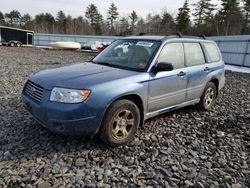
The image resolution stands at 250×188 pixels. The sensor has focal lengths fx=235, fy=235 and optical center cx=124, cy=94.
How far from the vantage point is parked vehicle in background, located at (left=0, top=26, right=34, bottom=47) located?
3372 centimetres

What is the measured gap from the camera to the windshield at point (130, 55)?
4.14 m

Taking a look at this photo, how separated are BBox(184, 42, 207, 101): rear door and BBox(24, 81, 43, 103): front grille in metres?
2.83

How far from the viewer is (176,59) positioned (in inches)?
181

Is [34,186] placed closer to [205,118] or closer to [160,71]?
[160,71]

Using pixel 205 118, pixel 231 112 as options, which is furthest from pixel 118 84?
pixel 231 112

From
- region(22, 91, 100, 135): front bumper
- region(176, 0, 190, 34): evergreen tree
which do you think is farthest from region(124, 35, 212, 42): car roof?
region(176, 0, 190, 34): evergreen tree

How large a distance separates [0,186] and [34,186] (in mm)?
379

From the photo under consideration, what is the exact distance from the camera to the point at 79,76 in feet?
11.8

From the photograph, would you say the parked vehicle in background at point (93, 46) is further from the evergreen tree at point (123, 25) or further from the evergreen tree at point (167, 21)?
the evergreen tree at point (123, 25)

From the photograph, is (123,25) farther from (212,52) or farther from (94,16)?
(212,52)

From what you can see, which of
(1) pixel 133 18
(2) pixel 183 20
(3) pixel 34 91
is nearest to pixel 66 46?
(2) pixel 183 20

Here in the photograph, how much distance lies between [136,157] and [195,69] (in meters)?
2.45

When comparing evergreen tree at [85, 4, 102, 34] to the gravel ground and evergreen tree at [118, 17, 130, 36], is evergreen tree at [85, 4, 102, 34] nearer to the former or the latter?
evergreen tree at [118, 17, 130, 36]

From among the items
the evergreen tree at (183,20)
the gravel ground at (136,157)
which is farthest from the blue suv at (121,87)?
the evergreen tree at (183,20)
